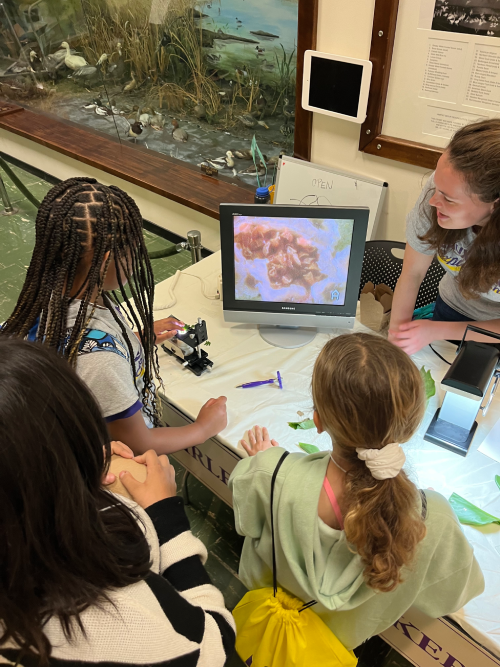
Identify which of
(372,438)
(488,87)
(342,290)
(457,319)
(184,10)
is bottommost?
(457,319)

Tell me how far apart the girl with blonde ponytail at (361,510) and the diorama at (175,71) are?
6.47 ft

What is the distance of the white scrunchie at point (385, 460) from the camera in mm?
764

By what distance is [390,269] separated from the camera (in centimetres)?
190

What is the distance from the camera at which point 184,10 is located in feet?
8.64

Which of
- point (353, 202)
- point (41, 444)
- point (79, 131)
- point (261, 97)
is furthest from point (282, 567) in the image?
point (79, 131)

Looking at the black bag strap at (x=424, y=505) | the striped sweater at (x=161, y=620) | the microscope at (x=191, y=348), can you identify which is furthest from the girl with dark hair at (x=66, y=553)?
the microscope at (x=191, y=348)

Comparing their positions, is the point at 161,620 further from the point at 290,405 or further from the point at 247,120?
the point at 247,120

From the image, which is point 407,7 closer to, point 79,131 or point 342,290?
point 342,290

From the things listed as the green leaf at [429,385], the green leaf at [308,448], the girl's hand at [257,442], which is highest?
the green leaf at [429,385]

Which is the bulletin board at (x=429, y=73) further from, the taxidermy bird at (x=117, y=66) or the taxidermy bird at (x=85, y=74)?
the taxidermy bird at (x=85, y=74)

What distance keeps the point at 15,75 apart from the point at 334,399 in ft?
16.2

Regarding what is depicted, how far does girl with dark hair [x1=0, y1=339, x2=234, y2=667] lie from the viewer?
53 cm

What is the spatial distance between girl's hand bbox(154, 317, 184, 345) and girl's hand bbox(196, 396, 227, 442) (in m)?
0.32

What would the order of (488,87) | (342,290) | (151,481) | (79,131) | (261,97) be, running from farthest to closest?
(79,131), (261,97), (488,87), (342,290), (151,481)
